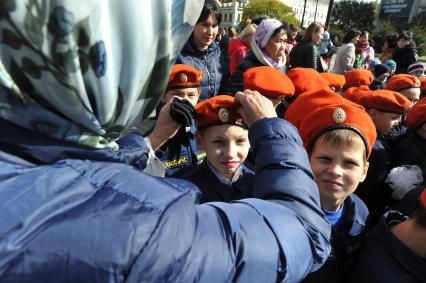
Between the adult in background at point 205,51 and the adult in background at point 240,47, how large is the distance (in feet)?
4.37

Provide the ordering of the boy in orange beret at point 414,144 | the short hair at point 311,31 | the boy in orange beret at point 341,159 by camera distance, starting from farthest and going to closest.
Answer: the short hair at point 311,31
the boy in orange beret at point 414,144
the boy in orange beret at point 341,159

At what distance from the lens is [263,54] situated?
137 inches

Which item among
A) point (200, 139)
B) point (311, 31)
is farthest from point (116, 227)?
point (311, 31)

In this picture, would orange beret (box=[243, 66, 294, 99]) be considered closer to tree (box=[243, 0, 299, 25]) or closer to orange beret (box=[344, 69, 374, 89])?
orange beret (box=[344, 69, 374, 89])

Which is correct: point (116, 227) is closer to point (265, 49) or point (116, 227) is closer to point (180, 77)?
point (180, 77)

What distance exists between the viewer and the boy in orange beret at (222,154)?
1.86m

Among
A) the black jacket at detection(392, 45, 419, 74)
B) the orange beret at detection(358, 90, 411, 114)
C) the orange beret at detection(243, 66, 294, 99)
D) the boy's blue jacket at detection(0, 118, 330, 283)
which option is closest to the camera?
the boy's blue jacket at detection(0, 118, 330, 283)

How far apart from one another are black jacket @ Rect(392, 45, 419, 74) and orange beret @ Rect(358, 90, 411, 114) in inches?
166

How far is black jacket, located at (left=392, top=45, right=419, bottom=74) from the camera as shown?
6254 mm

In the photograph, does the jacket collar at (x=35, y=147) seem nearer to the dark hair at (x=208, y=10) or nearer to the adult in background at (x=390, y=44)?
the dark hair at (x=208, y=10)

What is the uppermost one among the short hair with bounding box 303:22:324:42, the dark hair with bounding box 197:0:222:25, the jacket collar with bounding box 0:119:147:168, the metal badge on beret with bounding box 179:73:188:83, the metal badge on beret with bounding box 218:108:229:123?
the dark hair with bounding box 197:0:222:25

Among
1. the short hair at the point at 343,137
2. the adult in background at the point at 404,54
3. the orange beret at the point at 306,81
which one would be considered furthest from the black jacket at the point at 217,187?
the adult in background at the point at 404,54

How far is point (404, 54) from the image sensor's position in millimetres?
6398

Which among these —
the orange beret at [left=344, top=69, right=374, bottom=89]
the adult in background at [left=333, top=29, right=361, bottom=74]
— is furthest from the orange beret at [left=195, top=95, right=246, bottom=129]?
the adult in background at [left=333, top=29, right=361, bottom=74]
